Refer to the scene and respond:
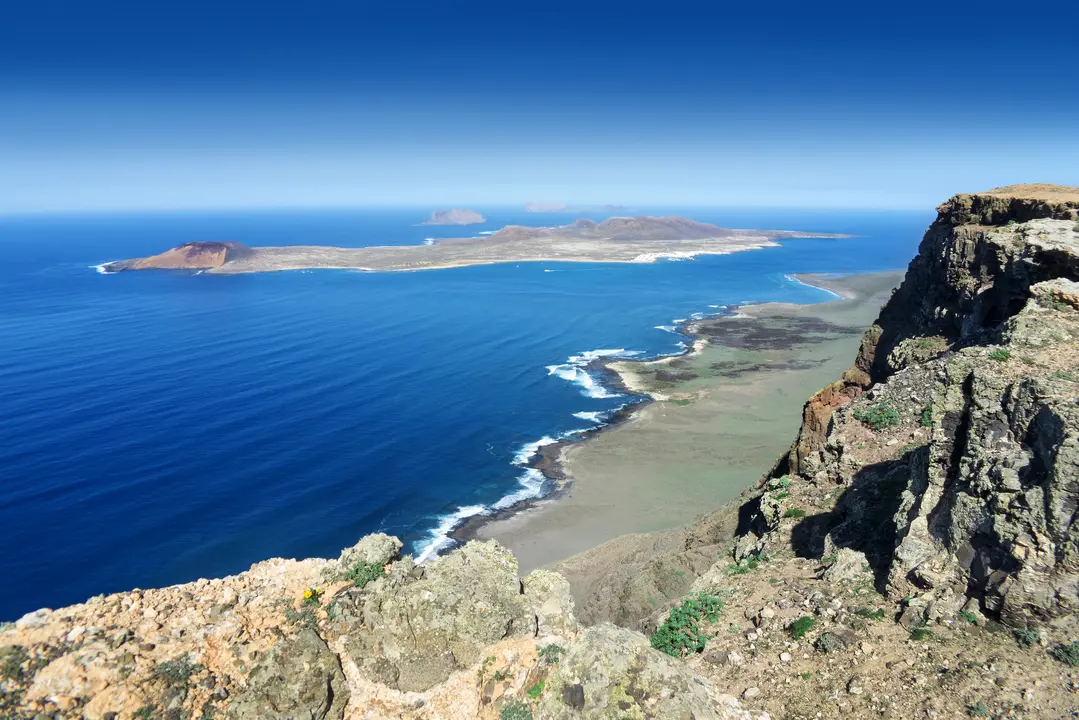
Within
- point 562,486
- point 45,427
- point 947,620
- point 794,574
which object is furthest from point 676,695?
point 45,427

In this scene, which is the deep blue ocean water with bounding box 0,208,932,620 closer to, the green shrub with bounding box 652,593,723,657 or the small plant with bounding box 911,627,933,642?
the green shrub with bounding box 652,593,723,657

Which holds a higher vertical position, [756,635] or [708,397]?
[756,635]

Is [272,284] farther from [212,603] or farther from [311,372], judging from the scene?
[212,603]

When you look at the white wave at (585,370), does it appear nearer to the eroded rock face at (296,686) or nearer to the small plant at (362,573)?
the small plant at (362,573)

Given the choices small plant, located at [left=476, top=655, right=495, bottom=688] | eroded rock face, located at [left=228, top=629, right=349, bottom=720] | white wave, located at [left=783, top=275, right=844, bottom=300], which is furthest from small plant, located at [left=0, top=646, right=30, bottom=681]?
white wave, located at [left=783, top=275, right=844, bottom=300]

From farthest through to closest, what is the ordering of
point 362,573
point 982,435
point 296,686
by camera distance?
point 362,573 → point 982,435 → point 296,686

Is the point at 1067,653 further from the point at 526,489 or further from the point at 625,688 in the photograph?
the point at 526,489

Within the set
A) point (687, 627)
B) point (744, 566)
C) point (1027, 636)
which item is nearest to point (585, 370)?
point (744, 566)
